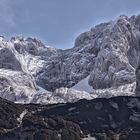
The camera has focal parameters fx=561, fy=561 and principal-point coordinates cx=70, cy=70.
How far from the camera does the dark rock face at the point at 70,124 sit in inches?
6713

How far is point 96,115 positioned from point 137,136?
26.8 meters

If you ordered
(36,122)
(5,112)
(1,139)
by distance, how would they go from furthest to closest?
(5,112) < (36,122) < (1,139)

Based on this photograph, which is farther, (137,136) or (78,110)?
(78,110)

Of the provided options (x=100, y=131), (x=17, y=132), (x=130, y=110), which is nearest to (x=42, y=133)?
(x=17, y=132)

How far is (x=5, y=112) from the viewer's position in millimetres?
192125

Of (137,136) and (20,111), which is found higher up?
(20,111)

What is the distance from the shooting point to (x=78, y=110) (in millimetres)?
199125

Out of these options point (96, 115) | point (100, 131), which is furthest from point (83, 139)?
point (96, 115)

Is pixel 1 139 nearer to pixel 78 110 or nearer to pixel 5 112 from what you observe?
pixel 5 112

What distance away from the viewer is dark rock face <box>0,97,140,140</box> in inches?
6713

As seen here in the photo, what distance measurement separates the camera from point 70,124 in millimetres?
181375

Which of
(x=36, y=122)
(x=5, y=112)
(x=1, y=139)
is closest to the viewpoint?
(x=1, y=139)

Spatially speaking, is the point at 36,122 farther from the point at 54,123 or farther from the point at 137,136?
the point at 137,136

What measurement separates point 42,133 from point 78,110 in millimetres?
31527
